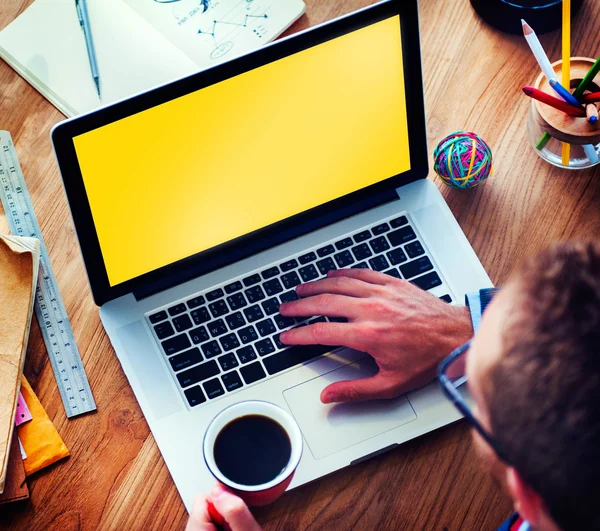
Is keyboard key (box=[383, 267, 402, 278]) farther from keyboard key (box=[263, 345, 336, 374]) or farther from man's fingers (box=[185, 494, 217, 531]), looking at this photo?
man's fingers (box=[185, 494, 217, 531])

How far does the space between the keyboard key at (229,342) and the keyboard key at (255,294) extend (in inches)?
2.2

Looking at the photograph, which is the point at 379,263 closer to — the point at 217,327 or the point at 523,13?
the point at 217,327

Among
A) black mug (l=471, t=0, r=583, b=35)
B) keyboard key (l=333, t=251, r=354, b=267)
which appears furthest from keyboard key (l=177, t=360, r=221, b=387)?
black mug (l=471, t=0, r=583, b=35)

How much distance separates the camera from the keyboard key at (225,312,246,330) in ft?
3.16

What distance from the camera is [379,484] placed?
3.06ft

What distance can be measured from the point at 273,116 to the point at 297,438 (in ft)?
1.30

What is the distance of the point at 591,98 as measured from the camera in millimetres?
949

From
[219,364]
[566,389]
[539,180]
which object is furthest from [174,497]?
[539,180]

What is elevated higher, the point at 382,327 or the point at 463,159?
the point at 463,159

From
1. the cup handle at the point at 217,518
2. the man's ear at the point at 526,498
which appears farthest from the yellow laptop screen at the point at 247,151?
the man's ear at the point at 526,498

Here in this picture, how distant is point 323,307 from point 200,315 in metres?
0.16

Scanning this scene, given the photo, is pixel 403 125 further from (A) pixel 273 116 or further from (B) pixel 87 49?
(B) pixel 87 49

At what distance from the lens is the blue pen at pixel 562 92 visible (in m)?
0.95

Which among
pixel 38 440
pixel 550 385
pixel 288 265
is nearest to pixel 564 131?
pixel 288 265
